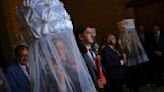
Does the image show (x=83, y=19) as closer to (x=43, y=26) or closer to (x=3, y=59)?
(x=3, y=59)

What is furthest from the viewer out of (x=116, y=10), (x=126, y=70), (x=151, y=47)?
(x=116, y=10)

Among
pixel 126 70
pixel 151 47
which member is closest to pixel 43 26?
pixel 126 70

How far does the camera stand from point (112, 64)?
759 centimetres

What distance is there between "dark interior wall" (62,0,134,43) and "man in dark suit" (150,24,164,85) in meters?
2.61

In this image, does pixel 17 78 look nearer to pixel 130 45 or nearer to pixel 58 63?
pixel 58 63

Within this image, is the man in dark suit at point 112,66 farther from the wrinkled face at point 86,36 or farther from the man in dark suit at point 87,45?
the wrinkled face at point 86,36

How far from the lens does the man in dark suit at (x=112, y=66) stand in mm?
7186

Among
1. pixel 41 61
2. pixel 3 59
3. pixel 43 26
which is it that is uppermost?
pixel 43 26

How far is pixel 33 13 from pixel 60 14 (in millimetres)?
228

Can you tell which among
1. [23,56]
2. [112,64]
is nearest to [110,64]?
[112,64]

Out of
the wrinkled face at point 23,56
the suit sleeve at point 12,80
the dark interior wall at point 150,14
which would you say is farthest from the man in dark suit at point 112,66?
the dark interior wall at point 150,14

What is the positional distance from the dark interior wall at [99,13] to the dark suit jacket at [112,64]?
655 cm

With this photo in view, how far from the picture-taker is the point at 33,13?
12.6ft

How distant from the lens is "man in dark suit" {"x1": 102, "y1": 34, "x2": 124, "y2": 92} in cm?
719
